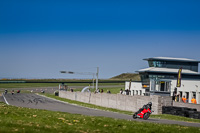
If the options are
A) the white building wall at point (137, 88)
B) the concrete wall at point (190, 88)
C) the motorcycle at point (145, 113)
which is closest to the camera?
the motorcycle at point (145, 113)

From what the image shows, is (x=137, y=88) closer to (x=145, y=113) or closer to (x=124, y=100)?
(x=124, y=100)

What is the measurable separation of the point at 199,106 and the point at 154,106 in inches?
199

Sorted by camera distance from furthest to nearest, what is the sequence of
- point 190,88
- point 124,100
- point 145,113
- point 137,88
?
point 137,88 → point 190,88 → point 124,100 → point 145,113

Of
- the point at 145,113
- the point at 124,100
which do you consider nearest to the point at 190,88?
the point at 124,100

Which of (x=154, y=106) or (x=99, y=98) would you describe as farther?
(x=99, y=98)

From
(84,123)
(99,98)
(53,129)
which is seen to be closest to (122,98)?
(99,98)

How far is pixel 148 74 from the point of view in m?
80.2

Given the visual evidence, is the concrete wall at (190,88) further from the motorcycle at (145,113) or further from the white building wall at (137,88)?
the motorcycle at (145,113)

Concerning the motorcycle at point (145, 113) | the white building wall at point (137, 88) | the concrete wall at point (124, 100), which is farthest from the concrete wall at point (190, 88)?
the motorcycle at point (145, 113)

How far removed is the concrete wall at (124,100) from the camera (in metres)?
34.9

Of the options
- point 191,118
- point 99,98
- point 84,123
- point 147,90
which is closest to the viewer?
point 84,123

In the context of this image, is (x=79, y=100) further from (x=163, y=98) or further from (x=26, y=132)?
(x=26, y=132)

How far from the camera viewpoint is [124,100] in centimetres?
4481

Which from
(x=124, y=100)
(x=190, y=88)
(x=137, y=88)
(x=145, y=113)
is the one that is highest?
(x=190, y=88)
